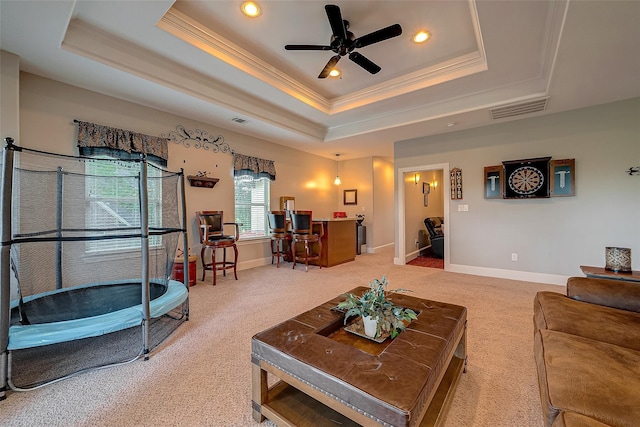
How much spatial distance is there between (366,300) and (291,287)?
2450mm

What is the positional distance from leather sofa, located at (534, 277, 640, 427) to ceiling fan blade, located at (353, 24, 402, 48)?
2.47 m

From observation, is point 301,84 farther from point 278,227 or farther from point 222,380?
point 222,380

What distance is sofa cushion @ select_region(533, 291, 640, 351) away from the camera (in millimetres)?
1388

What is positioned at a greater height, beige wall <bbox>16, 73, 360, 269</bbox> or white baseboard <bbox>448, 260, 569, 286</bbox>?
beige wall <bbox>16, 73, 360, 269</bbox>

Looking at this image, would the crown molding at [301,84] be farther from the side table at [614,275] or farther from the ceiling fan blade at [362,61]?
the side table at [614,275]

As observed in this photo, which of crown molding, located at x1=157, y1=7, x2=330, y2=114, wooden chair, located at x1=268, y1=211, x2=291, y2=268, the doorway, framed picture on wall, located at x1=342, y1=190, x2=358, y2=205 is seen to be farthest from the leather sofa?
framed picture on wall, located at x1=342, y1=190, x2=358, y2=205

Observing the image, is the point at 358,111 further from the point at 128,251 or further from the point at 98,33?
the point at 128,251

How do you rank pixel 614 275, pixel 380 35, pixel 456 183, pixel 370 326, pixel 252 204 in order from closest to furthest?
pixel 370 326 → pixel 380 35 → pixel 614 275 → pixel 456 183 → pixel 252 204

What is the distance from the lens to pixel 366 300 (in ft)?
5.10

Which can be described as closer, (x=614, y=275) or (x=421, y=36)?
(x=614, y=275)

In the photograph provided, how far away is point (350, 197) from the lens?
24.0 feet

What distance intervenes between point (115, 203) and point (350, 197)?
5460 millimetres

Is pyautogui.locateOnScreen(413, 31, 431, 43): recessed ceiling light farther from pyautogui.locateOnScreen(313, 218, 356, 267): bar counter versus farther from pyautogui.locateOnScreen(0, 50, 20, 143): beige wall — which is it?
pyautogui.locateOnScreen(0, 50, 20, 143): beige wall

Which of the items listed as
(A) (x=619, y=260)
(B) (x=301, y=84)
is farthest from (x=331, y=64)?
(A) (x=619, y=260)
